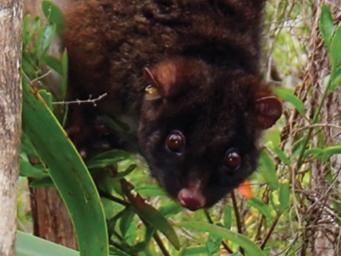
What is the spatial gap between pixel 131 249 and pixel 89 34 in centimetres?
64

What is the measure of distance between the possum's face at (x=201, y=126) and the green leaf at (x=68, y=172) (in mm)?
704

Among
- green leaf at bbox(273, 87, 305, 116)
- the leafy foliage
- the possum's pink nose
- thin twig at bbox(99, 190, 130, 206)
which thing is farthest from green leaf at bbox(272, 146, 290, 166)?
thin twig at bbox(99, 190, 130, 206)

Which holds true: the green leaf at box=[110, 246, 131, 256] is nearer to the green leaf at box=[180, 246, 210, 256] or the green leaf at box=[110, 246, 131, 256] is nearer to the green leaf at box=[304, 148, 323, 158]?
the green leaf at box=[180, 246, 210, 256]

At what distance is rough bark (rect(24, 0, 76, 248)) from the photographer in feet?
8.23

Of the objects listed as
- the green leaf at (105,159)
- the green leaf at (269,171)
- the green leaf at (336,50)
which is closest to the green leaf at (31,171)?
the green leaf at (105,159)

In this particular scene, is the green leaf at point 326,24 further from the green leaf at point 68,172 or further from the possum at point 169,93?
the green leaf at point 68,172

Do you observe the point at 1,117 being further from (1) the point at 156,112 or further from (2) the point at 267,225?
(2) the point at 267,225

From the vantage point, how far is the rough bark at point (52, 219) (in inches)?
98.7

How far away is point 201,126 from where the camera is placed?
252 centimetres

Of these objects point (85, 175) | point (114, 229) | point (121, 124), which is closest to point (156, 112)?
point (121, 124)

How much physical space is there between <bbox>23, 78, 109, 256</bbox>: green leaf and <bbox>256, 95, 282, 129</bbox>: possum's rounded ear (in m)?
0.92

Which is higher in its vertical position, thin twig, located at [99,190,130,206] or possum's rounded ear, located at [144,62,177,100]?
possum's rounded ear, located at [144,62,177,100]

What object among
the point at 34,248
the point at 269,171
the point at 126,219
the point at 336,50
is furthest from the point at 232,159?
the point at 34,248

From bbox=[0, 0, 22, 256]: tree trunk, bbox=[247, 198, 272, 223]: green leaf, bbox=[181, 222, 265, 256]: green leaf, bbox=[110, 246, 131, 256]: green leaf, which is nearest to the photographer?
bbox=[0, 0, 22, 256]: tree trunk
